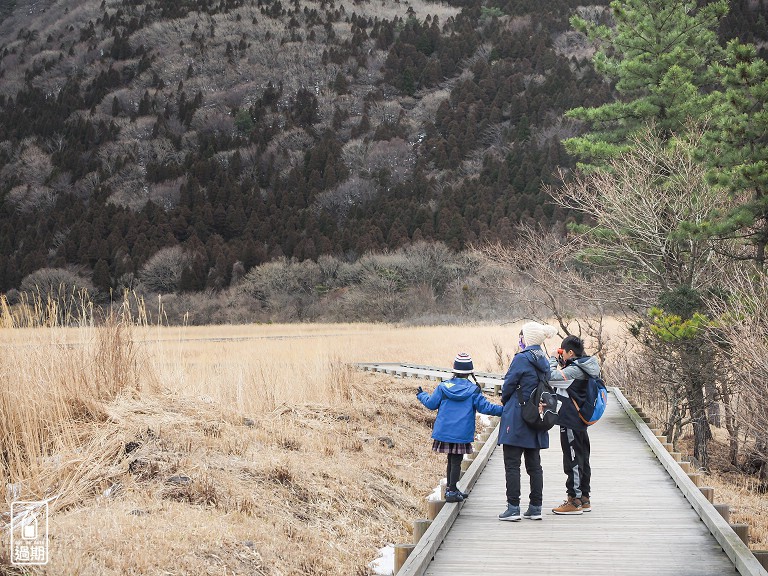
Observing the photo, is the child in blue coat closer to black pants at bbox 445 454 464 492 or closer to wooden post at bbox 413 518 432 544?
black pants at bbox 445 454 464 492

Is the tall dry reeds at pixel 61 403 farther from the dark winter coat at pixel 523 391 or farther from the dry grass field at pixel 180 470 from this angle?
the dark winter coat at pixel 523 391

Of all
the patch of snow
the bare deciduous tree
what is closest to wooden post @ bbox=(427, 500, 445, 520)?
the patch of snow

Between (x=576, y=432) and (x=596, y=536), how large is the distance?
118cm

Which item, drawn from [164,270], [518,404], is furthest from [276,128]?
[518,404]

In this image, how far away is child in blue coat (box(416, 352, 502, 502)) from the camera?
7.92m

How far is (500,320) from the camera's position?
154 ft

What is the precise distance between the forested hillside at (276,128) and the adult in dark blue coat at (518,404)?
4197 cm

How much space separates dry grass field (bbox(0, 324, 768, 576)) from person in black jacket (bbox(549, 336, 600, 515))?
2.41 meters

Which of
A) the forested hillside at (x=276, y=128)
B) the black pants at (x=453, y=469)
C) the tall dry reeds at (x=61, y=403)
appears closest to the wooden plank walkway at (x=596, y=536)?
the black pants at (x=453, y=469)

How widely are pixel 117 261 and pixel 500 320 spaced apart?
3660 cm

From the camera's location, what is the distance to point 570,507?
8.26m

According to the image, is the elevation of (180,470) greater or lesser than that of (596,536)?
greater

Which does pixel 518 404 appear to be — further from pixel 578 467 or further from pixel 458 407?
Answer: pixel 578 467

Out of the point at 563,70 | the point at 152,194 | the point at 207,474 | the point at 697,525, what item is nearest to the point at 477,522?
the point at 697,525
